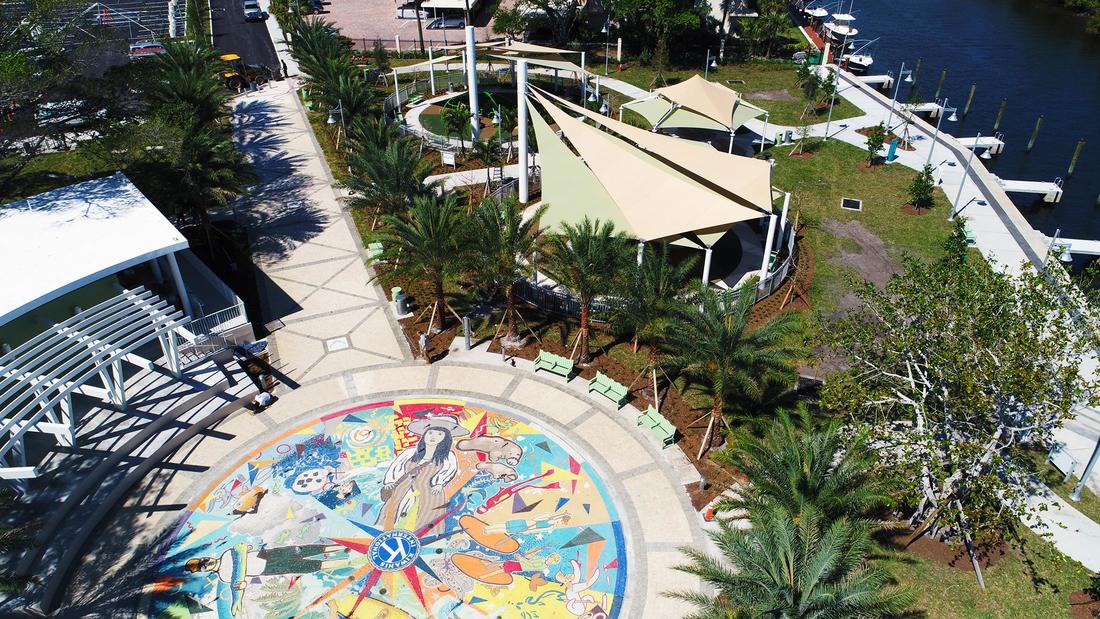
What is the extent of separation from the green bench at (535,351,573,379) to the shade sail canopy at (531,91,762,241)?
6778 mm

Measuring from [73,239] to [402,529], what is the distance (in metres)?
18.5

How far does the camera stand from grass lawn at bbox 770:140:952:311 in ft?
121

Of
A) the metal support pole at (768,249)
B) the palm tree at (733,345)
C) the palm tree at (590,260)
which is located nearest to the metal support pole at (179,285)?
the palm tree at (590,260)

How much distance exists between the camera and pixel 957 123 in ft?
194

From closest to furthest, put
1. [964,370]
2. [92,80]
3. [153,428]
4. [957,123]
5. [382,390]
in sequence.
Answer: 1. [964,370]
2. [153,428]
3. [382,390]
4. [92,80]
5. [957,123]

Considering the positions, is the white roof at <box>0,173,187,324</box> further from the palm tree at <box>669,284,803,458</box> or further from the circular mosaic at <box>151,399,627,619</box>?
the palm tree at <box>669,284,803,458</box>

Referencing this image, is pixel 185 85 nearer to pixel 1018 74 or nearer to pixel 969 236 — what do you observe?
pixel 969 236

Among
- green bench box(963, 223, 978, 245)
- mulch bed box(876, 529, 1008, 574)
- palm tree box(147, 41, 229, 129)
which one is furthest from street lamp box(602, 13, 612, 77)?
mulch bed box(876, 529, 1008, 574)

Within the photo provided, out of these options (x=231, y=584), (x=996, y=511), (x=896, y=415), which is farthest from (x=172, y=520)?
(x=996, y=511)

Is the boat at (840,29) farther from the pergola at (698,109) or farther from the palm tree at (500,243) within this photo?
the palm tree at (500,243)

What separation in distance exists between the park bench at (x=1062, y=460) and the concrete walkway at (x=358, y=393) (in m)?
12.9

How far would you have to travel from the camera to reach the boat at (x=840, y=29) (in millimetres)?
71125

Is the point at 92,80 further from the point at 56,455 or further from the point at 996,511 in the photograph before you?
the point at 996,511

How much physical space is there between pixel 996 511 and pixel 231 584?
23338mm
